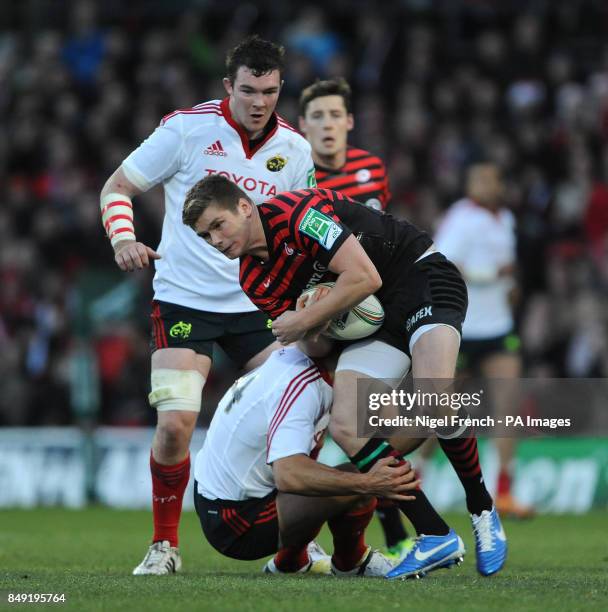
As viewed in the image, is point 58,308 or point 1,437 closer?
point 1,437

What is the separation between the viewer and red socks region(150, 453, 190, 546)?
20.8ft

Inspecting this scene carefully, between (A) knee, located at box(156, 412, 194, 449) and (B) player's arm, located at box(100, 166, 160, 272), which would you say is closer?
(B) player's arm, located at box(100, 166, 160, 272)

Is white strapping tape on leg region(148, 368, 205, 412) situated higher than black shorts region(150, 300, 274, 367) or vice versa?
black shorts region(150, 300, 274, 367)

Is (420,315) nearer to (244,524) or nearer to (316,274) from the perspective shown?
(316,274)

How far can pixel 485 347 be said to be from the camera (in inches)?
384

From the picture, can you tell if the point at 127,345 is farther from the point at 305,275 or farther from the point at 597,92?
the point at 305,275

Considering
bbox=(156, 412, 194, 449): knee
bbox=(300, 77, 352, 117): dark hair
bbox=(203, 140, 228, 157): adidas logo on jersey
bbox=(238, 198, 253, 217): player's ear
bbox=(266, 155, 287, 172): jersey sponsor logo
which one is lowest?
bbox=(156, 412, 194, 449): knee

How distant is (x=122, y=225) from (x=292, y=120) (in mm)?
8685

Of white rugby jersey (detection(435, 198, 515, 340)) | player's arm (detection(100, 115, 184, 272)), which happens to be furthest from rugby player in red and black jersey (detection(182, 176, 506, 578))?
white rugby jersey (detection(435, 198, 515, 340))

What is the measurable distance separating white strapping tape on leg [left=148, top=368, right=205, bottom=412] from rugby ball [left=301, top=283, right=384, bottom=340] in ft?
2.78

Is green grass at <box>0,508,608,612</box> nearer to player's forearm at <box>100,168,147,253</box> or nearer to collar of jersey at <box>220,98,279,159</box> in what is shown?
player's forearm at <box>100,168,147,253</box>

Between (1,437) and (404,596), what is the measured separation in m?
7.83

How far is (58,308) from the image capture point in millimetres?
13742

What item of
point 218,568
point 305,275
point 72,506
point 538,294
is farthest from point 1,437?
point 305,275
